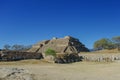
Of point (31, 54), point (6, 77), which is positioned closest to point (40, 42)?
point (31, 54)

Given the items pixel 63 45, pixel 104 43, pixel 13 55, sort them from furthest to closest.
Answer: pixel 104 43 → pixel 63 45 → pixel 13 55

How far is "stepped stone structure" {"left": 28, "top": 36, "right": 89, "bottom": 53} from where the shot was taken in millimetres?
77125

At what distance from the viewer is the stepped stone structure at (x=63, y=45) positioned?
253 feet

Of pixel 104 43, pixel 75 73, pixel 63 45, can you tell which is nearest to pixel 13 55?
pixel 63 45

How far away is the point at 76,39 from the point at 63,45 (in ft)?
28.4

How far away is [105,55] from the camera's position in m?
59.9

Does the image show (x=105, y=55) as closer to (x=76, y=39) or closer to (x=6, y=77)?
(x=76, y=39)

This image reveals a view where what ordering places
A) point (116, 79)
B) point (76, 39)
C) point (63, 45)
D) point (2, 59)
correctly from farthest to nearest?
point (76, 39) < point (63, 45) < point (2, 59) < point (116, 79)

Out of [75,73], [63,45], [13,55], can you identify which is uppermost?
[63,45]

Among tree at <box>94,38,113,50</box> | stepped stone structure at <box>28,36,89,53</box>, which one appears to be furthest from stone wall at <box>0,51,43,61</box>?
tree at <box>94,38,113,50</box>

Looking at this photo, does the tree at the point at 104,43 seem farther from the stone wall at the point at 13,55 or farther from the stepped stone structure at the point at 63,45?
the stone wall at the point at 13,55

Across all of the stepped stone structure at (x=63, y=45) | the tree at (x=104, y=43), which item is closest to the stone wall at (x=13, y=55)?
the stepped stone structure at (x=63, y=45)

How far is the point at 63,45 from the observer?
80.9 m

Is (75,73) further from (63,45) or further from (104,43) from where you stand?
(104,43)
